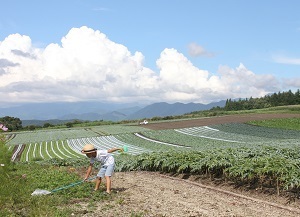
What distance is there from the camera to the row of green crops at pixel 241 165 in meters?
9.73

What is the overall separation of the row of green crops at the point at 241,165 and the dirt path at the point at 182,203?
28.0 inches

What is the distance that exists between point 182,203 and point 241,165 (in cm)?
283

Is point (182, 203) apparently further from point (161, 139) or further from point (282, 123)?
point (282, 123)

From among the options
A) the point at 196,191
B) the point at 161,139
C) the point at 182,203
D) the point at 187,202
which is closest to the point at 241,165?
the point at 196,191

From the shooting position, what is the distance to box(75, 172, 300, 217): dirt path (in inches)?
318

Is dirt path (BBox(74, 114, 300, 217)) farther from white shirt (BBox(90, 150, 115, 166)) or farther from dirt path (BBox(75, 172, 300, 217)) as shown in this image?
white shirt (BBox(90, 150, 115, 166))

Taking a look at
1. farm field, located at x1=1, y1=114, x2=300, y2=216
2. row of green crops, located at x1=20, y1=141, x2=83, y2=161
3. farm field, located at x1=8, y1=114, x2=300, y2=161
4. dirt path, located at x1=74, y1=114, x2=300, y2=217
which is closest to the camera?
dirt path, located at x1=74, y1=114, x2=300, y2=217

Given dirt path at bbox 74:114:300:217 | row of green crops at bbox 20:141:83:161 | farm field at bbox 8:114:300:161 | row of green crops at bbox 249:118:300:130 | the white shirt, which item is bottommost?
row of green crops at bbox 20:141:83:161

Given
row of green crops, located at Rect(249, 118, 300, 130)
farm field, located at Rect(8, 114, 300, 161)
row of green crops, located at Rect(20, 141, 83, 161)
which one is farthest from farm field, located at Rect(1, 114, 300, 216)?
row of green crops, located at Rect(249, 118, 300, 130)

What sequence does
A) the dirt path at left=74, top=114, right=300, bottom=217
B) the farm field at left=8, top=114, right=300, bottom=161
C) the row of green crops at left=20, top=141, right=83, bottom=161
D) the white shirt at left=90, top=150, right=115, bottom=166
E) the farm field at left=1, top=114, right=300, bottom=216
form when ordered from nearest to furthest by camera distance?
the dirt path at left=74, top=114, right=300, bottom=217, the farm field at left=1, top=114, right=300, bottom=216, the white shirt at left=90, top=150, right=115, bottom=166, the row of green crops at left=20, top=141, right=83, bottom=161, the farm field at left=8, top=114, right=300, bottom=161

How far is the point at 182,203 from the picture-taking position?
899cm

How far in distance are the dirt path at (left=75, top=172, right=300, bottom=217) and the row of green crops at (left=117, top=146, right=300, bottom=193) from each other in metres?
0.71

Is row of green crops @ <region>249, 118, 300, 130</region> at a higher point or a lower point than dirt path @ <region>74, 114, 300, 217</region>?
higher

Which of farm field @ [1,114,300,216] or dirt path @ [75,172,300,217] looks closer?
dirt path @ [75,172,300,217]
